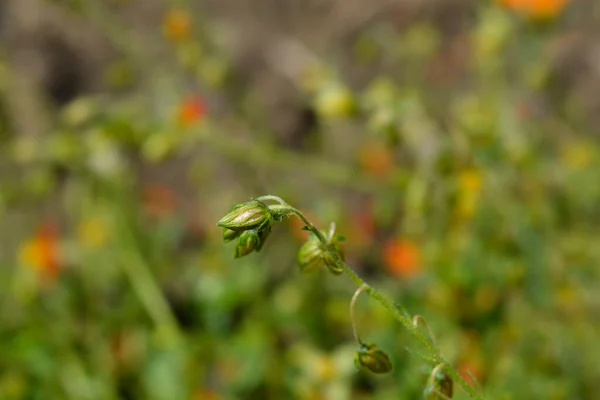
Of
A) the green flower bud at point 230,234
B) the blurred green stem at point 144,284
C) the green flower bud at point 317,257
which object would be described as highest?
the blurred green stem at point 144,284

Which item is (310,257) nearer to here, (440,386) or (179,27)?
(440,386)

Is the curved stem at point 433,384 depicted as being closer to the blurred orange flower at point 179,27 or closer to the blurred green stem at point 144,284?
the blurred green stem at point 144,284

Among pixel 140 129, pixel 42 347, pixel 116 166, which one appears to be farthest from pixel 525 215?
pixel 42 347

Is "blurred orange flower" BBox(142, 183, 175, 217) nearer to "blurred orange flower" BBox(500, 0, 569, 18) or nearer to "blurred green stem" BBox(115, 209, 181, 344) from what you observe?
"blurred green stem" BBox(115, 209, 181, 344)

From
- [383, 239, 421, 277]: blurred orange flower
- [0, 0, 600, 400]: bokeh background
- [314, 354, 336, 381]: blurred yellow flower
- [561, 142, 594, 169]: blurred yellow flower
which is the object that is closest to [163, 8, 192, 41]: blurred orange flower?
[0, 0, 600, 400]: bokeh background

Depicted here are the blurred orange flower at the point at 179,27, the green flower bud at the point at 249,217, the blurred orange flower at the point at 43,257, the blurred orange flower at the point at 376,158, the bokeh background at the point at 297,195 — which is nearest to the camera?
the green flower bud at the point at 249,217

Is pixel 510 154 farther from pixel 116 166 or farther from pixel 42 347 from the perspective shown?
pixel 42 347

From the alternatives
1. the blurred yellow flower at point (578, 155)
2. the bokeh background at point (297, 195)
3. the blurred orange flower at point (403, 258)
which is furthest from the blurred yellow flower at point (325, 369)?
the blurred yellow flower at point (578, 155)
